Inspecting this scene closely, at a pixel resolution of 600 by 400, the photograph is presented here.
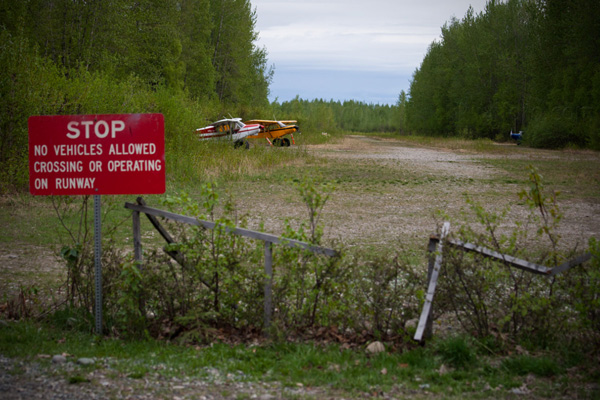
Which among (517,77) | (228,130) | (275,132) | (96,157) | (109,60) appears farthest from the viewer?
(517,77)

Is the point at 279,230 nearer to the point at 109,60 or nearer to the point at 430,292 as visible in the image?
the point at 430,292

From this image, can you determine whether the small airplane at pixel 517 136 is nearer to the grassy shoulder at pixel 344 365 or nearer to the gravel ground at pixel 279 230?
the gravel ground at pixel 279 230

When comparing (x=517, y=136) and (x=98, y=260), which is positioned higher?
(x=517, y=136)

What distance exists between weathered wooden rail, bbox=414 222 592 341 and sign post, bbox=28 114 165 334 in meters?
2.50

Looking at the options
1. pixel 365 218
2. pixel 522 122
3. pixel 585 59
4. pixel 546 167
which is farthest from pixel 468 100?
pixel 365 218

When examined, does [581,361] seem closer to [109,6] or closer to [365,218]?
[365,218]

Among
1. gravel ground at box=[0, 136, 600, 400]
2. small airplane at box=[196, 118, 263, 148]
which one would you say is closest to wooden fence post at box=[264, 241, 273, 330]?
gravel ground at box=[0, 136, 600, 400]

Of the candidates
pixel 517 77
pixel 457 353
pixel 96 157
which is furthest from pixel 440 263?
pixel 517 77

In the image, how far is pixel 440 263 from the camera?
4777 mm

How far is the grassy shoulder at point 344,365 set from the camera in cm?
410

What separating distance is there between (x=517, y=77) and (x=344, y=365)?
61.4m

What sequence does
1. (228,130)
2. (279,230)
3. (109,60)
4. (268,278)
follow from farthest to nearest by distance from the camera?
1. (228,130)
2. (109,60)
3. (279,230)
4. (268,278)

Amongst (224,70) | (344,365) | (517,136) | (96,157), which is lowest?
(344,365)

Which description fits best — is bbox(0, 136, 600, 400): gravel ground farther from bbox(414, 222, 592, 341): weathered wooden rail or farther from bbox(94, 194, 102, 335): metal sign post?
bbox(414, 222, 592, 341): weathered wooden rail
